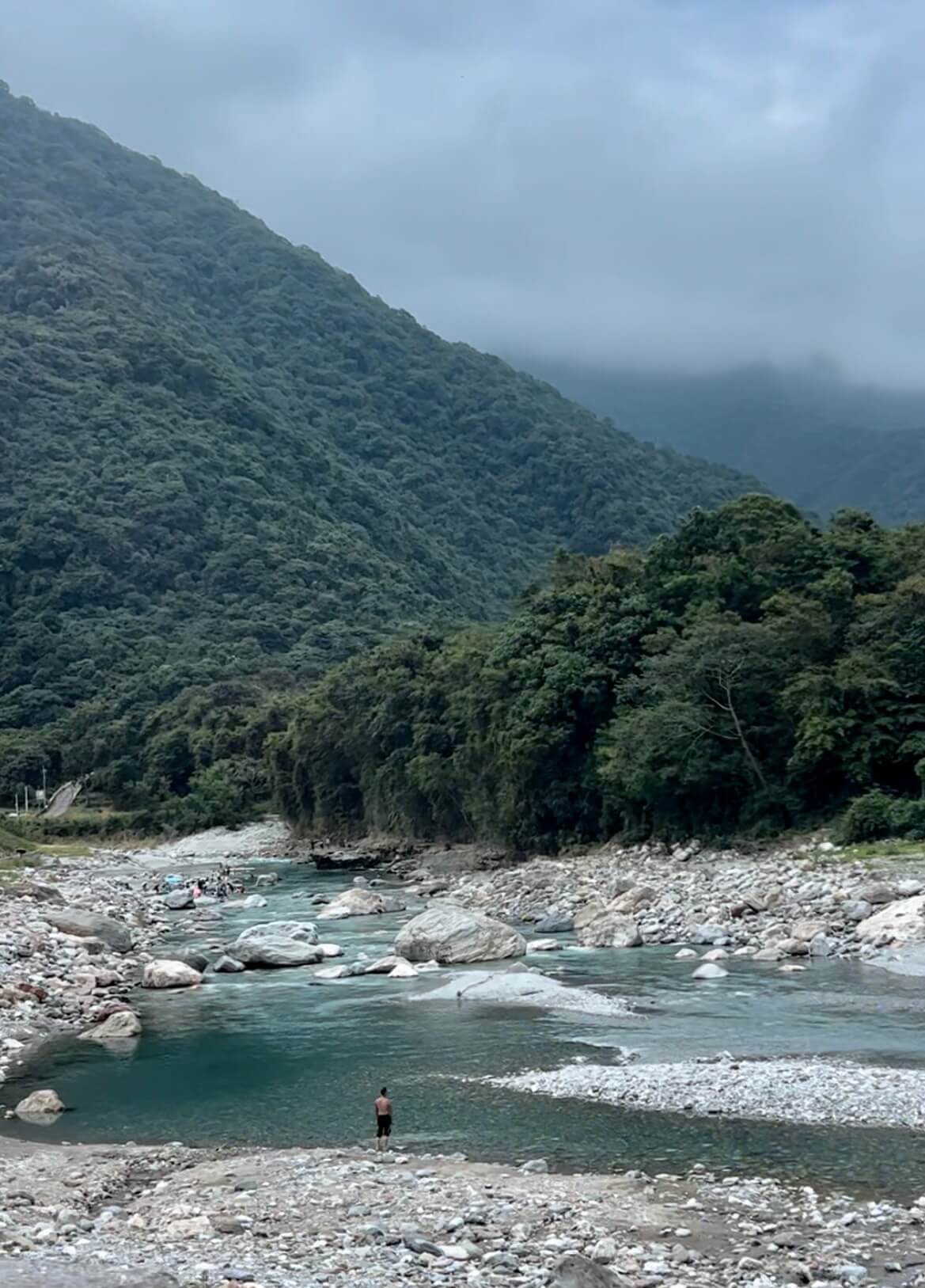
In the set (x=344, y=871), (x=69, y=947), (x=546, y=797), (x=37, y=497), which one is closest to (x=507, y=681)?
(x=546, y=797)

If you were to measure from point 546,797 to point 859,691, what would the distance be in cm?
1727

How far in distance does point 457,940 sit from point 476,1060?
10545 millimetres

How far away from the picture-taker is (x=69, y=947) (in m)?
33.9

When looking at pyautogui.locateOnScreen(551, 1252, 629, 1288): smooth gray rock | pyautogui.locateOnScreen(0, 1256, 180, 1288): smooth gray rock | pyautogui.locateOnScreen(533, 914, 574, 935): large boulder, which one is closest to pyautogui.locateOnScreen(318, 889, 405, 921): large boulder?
pyautogui.locateOnScreen(533, 914, 574, 935): large boulder

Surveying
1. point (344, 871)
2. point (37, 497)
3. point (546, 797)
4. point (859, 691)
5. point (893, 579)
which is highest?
point (37, 497)

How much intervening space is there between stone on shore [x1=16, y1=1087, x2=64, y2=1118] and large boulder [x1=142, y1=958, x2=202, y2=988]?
36.1ft

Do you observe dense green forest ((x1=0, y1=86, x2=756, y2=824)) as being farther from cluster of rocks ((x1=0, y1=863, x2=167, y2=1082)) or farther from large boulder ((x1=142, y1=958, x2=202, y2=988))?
large boulder ((x1=142, y1=958, x2=202, y2=988))

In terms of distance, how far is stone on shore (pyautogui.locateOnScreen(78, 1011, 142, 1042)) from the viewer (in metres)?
25.1

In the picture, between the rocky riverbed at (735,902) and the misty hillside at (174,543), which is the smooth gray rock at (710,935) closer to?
the rocky riverbed at (735,902)

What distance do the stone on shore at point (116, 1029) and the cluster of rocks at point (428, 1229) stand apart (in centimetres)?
887

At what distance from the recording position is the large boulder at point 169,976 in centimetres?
3112

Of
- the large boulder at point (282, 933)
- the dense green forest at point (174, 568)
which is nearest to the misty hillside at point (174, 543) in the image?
the dense green forest at point (174, 568)

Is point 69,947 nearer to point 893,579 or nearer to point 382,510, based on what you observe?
point 893,579

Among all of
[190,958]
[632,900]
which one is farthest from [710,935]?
[190,958]
